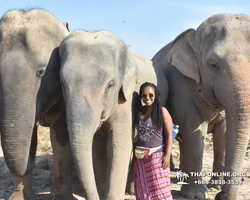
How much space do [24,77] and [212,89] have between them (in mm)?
1926

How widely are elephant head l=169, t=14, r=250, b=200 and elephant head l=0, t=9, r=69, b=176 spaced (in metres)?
1.53

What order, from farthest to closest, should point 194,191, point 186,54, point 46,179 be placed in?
point 46,179
point 186,54
point 194,191

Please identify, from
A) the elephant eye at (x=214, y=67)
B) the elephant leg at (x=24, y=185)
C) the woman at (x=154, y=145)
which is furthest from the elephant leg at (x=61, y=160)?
the elephant eye at (x=214, y=67)

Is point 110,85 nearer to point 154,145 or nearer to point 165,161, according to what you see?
point 154,145

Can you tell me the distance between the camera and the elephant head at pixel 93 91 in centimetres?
283

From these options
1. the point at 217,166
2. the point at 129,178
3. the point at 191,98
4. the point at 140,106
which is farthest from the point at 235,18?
the point at 129,178

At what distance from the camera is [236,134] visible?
3.52m

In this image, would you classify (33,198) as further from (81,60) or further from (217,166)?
(217,166)

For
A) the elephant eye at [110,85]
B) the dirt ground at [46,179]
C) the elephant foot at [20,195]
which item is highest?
the elephant eye at [110,85]

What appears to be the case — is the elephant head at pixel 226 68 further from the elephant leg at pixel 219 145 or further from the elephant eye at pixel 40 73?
the elephant eye at pixel 40 73

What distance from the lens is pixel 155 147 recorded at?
3.54 m

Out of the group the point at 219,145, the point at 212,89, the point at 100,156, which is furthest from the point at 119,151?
the point at 219,145

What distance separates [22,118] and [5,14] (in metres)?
1.11

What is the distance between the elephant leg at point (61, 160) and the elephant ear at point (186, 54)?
1481mm
